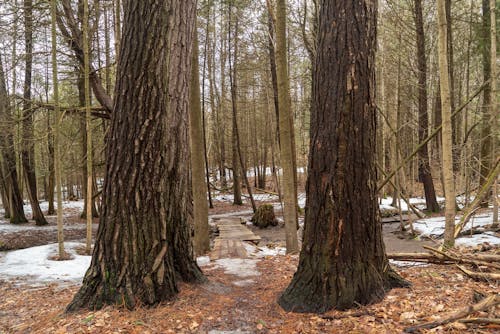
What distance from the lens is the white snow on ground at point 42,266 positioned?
5941 mm

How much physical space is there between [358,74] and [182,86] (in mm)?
1814

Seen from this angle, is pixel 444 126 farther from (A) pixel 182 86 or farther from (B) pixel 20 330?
(B) pixel 20 330

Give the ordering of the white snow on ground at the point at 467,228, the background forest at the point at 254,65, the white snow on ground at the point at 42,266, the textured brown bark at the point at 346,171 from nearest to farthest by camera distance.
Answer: the textured brown bark at the point at 346,171
the white snow on ground at the point at 42,266
the white snow on ground at the point at 467,228
the background forest at the point at 254,65

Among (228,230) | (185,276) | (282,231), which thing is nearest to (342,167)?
(185,276)

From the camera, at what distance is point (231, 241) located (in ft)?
25.8

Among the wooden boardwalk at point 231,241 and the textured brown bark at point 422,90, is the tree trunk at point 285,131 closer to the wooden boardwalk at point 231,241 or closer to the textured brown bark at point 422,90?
the wooden boardwalk at point 231,241

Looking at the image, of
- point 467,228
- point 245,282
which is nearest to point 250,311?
point 245,282

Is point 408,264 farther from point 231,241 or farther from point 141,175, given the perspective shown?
point 231,241

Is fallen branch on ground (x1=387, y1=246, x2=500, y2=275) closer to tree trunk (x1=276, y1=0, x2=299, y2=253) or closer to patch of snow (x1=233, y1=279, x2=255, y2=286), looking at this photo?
patch of snow (x1=233, y1=279, x2=255, y2=286)

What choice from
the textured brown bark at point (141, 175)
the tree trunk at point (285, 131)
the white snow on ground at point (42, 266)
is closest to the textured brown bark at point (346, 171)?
the textured brown bark at point (141, 175)

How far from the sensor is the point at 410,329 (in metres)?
2.35

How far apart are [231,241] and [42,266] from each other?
3950 millimetres

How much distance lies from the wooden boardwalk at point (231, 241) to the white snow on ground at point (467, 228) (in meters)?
3.78

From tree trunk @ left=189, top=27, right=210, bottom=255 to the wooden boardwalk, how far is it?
42cm
